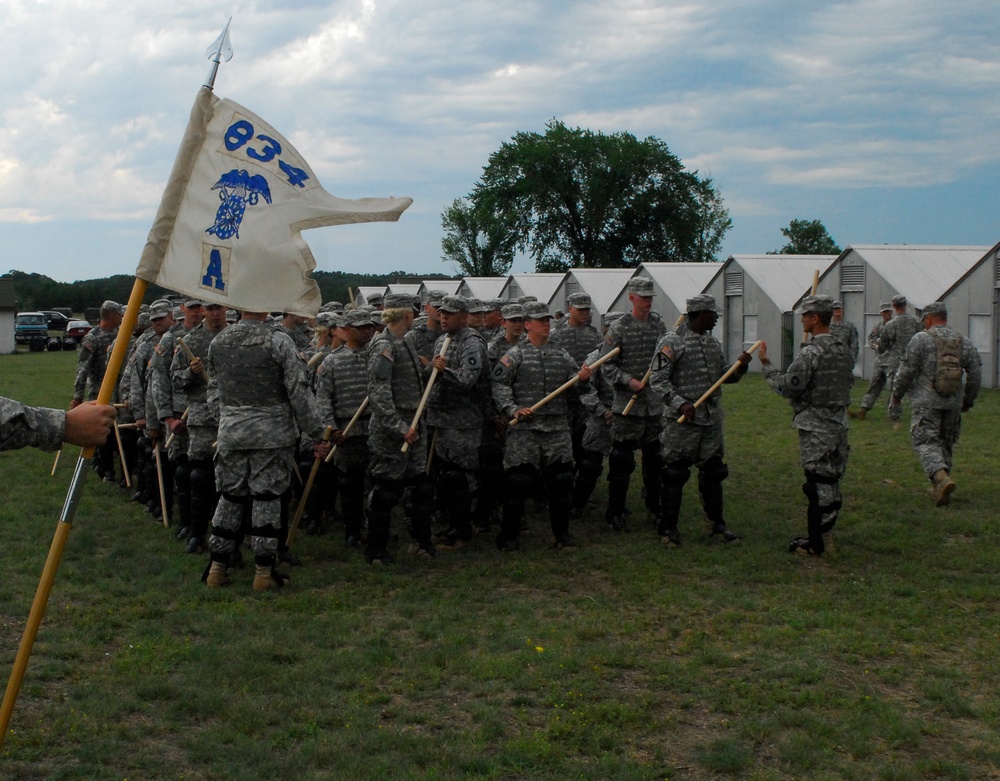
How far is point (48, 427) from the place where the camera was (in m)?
4.12

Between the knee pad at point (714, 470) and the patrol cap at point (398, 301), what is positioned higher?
the patrol cap at point (398, 301)

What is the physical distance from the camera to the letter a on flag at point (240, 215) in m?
5.15

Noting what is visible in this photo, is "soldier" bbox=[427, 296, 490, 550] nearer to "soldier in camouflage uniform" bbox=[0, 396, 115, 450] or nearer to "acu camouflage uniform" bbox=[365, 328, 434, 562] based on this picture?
"acu camouflage uniform" bbox=[365, 328, 434, 562]

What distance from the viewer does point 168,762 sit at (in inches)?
A: 191

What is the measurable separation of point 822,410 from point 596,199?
6434 centimetres

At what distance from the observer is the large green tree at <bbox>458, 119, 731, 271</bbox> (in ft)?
237

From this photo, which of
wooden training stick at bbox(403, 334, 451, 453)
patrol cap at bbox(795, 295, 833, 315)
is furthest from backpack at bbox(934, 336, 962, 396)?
wooden training stick at bbox(403, 334, 451, 453)

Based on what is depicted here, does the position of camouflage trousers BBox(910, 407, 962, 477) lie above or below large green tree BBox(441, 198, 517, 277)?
below

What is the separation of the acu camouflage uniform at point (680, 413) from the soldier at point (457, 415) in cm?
160

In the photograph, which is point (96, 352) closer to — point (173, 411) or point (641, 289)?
point (173, 411)

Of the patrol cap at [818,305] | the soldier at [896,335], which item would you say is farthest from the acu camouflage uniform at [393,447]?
the soldier at [896,335]

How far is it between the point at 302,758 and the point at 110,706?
4.11ft

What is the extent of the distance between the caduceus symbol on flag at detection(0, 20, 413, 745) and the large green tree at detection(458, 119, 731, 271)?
6708 centimetres

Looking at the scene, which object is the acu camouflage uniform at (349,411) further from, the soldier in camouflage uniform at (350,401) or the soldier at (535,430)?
the soldier at (535,430)
